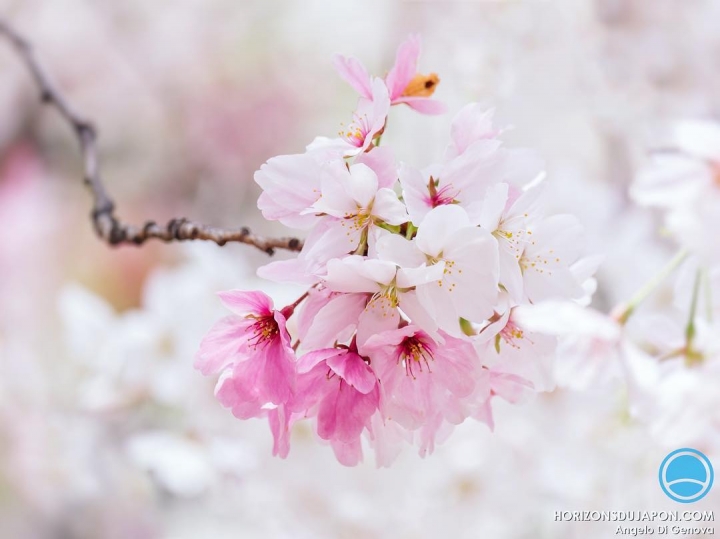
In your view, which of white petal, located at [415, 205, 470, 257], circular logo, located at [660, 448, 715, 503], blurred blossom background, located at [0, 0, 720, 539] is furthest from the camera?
blurred blossom background, located at [0, 0, 720, 539]

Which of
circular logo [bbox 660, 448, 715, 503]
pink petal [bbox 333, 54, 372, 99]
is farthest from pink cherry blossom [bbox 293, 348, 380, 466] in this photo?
circular logo [bbox 660, 448, 715, 503]

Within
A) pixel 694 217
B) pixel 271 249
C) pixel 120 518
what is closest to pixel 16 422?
pixel 120 518

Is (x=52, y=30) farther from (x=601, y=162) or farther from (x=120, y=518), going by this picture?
(x=601, y=162)

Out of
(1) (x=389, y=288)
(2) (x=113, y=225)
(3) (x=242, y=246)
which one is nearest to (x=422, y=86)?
(1) (x=389, y=288)

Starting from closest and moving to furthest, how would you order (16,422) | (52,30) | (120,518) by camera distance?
(16,422) → (120,518) → (52,30)

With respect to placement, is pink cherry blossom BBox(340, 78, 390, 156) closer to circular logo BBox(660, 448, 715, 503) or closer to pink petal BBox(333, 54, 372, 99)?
pink petal BBox(333, 54, 372, 99)
